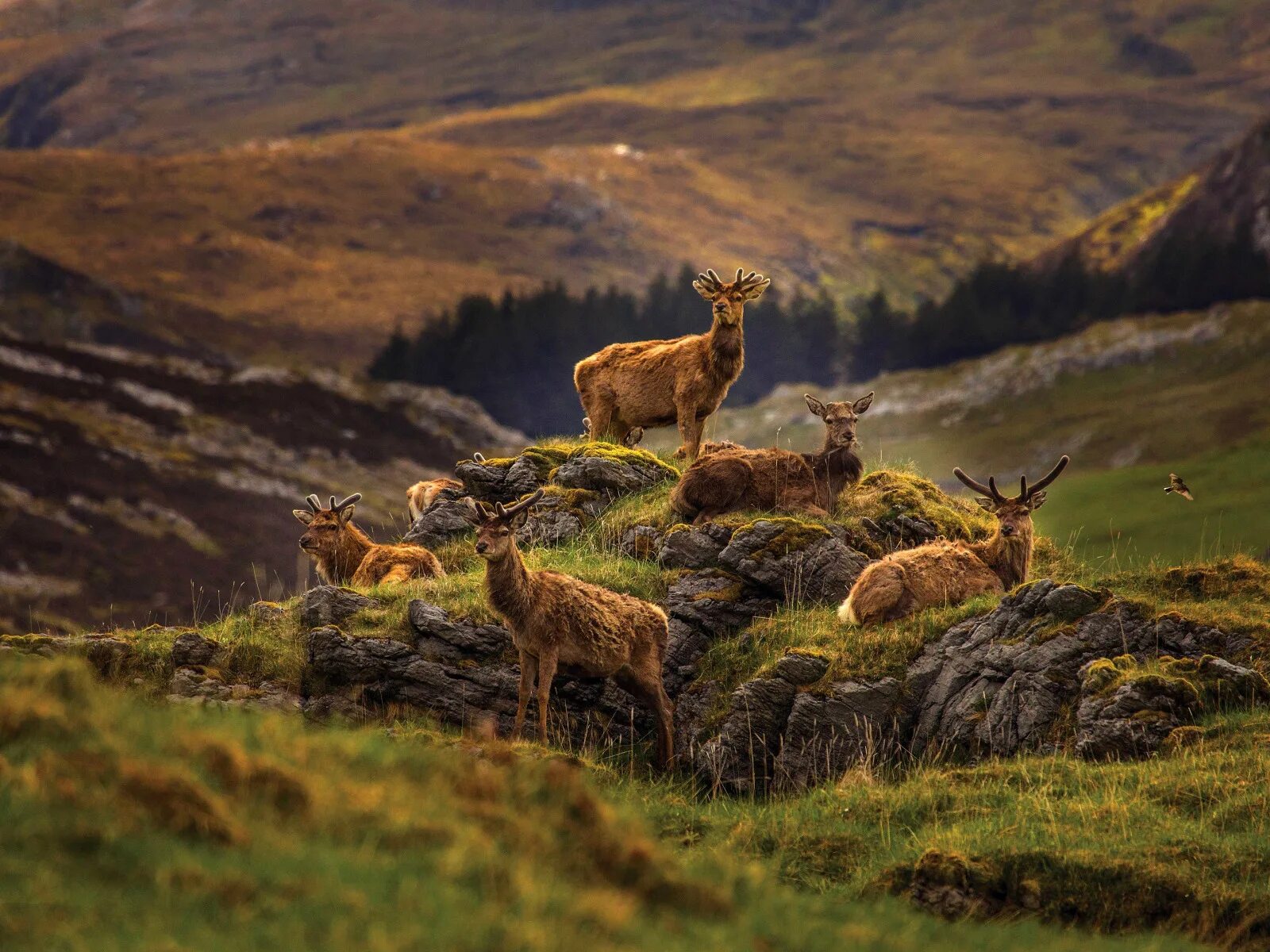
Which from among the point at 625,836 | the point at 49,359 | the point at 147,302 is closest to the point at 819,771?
the point at 625,836

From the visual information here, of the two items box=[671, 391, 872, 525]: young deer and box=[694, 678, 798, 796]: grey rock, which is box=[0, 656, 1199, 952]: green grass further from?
box=[671, 391, 872, 525]: young deer

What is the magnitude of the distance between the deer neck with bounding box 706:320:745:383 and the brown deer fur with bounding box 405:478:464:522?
16.4 ft

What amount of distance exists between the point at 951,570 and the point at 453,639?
625cm

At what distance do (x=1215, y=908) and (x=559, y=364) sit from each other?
146867mm

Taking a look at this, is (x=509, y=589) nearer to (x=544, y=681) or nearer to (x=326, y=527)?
(x=544, y=681)

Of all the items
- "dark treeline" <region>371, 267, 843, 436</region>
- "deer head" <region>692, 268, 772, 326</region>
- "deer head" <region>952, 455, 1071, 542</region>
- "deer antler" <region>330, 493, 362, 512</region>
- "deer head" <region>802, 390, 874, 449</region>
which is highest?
"deer head" <region>692, 268, 772, 326</region>

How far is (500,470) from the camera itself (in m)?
26.8

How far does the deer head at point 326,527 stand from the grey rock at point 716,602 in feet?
19.8

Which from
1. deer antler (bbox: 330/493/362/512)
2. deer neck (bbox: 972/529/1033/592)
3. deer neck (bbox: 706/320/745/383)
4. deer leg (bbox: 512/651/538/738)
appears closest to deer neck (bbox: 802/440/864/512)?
deer neck (bbox: 706/320/745/383)

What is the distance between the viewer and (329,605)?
20.8m

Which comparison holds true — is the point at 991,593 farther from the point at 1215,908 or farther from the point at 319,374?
the point at 319,374

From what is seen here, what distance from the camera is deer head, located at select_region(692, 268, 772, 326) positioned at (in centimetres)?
2519

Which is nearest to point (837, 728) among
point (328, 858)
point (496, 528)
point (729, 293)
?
point (496, 528)

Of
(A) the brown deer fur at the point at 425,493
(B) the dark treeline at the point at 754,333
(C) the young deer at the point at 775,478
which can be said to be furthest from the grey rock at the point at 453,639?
(B) the dark treeline at the point at 754,333
